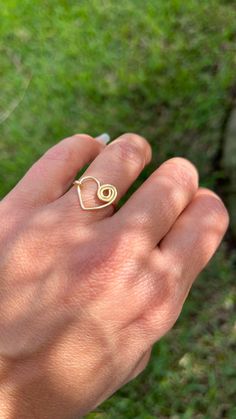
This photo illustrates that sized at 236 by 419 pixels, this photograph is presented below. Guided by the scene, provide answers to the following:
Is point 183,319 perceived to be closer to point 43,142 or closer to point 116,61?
point 43,142

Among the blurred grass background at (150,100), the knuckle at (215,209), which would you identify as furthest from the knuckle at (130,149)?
the blurred grass background at (150,100)

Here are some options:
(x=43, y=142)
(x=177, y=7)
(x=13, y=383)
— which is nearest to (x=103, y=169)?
(x=13, y=383)

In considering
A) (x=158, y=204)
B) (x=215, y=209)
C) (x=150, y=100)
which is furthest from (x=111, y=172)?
Result: (x=150, y=100)

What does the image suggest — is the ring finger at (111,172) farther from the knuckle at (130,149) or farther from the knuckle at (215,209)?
the knuckle at (215,209)

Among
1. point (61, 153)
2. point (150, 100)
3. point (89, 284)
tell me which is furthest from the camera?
point (150, 100)

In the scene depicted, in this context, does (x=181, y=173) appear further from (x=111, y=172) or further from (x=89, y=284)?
(x=89, y=284)

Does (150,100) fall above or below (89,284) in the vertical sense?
below
